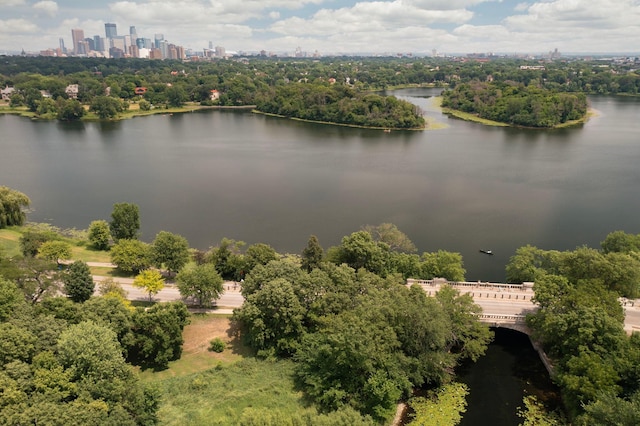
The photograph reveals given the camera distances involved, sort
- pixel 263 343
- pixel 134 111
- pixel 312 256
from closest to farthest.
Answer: pixel 263 343
pixel 312 256
pixel 134 111

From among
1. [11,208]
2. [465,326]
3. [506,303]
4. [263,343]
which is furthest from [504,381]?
[11,208]

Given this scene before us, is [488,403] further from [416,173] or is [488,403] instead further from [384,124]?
[384,124]

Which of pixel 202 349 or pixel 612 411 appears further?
pixel 202 349

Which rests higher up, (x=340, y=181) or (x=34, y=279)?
(x=340, y=181)

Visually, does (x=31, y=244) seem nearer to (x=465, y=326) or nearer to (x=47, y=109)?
(x=465, y=326)

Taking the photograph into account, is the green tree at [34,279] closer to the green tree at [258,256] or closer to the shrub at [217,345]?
the shrub at [217,345]

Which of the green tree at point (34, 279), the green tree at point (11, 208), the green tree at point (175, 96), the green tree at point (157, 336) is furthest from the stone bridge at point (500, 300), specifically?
the green tree at point (175, 96)

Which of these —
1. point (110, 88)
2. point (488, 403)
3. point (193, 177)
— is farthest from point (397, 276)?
point (110, 88)
